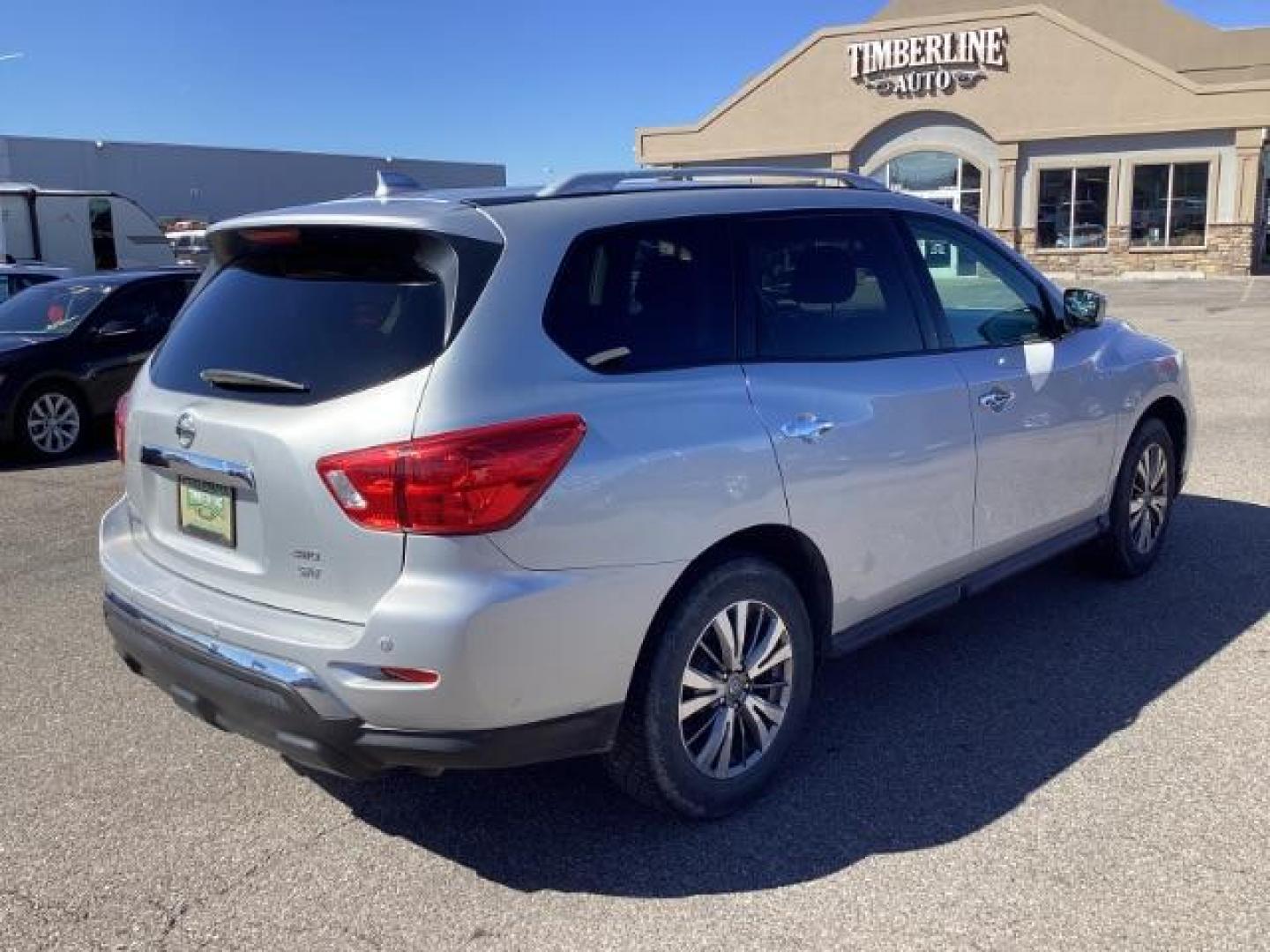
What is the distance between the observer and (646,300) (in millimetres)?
3535

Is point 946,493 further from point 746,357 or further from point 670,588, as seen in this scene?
point 670,588

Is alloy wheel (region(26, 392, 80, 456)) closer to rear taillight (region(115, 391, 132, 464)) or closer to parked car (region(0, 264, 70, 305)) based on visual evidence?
parked car (region(0, 264, 70, 305))

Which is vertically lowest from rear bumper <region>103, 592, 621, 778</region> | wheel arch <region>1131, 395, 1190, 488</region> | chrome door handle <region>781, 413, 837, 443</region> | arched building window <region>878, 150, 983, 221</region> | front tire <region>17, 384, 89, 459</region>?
front tire <region>17, 384, 89, 459</region>


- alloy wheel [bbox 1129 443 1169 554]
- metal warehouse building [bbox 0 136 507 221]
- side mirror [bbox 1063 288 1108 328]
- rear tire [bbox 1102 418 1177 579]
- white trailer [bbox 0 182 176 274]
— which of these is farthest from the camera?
metal warehouse building [bbox 0 136 507 221]

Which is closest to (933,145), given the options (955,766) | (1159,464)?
(1159,464)

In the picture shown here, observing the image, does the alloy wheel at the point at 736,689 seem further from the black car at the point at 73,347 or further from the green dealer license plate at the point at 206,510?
the black car at the point at 73,347

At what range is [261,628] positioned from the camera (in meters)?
3.20

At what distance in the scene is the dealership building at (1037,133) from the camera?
111 ft

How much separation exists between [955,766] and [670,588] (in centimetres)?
131

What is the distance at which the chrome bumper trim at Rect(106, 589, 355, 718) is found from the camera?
306cm

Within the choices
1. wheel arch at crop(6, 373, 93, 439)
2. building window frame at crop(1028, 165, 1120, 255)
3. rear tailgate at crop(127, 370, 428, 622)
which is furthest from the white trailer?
building window frame at crop(1028, 165, 1120, 255)

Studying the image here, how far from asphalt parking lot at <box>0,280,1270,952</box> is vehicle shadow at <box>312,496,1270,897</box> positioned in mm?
11

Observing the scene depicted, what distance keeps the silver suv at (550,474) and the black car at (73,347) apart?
683cm

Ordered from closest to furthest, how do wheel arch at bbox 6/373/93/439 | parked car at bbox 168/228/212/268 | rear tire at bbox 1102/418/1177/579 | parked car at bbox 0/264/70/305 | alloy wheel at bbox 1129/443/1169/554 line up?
rear tire at bbox 1102/418/1177/579, alloy wheel at bbox 1129/443/1169/554, wheel arch at bbox 6/373/93/439, parked car at bbox 0/264/70/305, parked car at bbox 168/228/212/268
